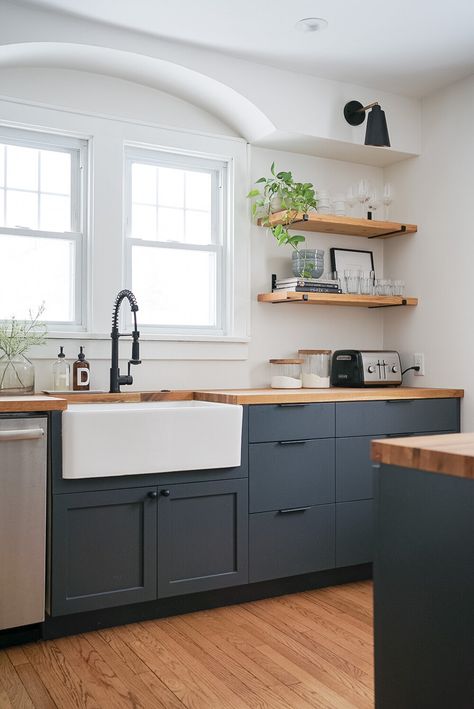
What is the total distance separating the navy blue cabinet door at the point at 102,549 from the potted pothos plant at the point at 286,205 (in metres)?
1.61

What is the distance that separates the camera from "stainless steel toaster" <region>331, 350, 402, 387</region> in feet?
13.1

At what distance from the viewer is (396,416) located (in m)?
3.66

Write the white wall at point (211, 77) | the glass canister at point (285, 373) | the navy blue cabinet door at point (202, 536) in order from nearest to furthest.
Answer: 1. the navy blue cabinet door at point (202, 536)
2. the white wall at point (211, 77)
3. the glass canister at point (285, 373)

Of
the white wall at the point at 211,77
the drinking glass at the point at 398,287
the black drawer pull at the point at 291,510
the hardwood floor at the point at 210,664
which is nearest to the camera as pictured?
the hardwood floor at the point at 210,664

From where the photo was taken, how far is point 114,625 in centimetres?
293

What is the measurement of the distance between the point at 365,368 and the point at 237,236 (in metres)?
1.02

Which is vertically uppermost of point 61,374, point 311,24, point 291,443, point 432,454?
point 311,24

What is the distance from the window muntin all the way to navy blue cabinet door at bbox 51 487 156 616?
116 cm

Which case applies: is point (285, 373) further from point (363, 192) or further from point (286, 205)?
point (363, 192)

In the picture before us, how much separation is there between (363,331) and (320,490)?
133 cm

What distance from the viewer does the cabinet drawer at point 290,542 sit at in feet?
10.6

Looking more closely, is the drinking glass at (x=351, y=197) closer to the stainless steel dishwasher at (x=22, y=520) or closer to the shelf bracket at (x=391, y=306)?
the shelf bracket at (x=391, y=306)

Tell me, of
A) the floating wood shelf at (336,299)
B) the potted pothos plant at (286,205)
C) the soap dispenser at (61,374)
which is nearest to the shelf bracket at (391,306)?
the floating wood shelf at (336,299)

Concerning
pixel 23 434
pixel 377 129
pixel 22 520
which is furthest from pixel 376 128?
pixel 22 520
